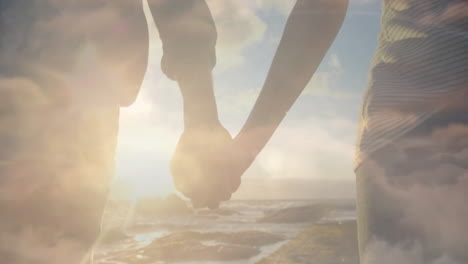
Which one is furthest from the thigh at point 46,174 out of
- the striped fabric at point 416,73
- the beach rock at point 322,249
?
the beach rock at point 322,249

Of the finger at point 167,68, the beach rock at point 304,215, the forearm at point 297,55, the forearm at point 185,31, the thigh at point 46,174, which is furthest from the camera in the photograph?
the beach rock at point 304,215

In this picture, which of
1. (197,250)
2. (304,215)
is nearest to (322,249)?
(197,250)

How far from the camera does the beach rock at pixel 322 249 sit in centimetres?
1369

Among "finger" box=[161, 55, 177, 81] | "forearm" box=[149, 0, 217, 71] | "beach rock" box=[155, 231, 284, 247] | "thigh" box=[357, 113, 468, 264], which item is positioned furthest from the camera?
"beach rock" box=[155, 231, 284, 247]

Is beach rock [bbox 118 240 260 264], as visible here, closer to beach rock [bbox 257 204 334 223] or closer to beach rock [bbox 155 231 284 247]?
beach rock [bbox 155 231 284 247]

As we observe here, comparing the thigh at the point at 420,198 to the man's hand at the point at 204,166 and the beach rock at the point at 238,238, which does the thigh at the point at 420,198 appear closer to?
the man's hand at the point at 204,166

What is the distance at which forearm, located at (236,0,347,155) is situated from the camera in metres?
1.90

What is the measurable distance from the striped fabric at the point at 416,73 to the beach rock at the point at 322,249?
1305cm

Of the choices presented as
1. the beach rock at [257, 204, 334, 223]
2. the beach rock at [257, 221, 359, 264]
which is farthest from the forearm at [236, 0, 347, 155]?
the beach rock at [257, 204, 334, 223]

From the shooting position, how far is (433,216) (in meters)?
0.88

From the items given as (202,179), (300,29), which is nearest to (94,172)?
(202,179)

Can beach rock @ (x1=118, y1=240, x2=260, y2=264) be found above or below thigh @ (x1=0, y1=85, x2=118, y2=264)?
below

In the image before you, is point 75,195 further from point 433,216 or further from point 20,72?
point 433,216

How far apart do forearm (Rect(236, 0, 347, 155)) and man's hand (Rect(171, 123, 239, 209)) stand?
0.36 metres
